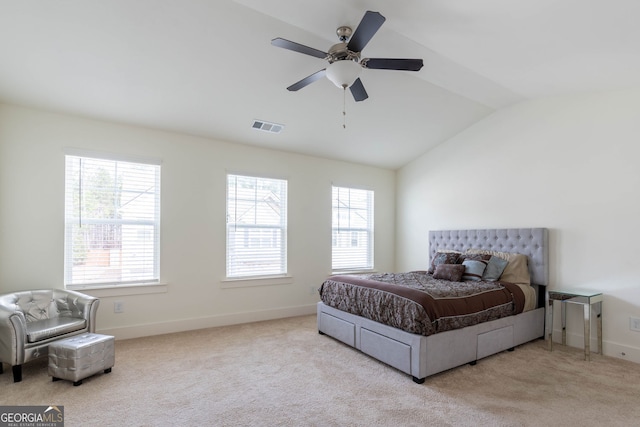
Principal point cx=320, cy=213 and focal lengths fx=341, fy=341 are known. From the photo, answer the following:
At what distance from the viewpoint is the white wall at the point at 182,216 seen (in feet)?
12.0

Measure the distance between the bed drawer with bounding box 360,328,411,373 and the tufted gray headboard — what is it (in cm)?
233

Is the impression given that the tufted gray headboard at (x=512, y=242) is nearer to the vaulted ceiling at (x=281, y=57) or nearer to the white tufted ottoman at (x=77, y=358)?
the vaulted ceiling at (x=281, y=57)

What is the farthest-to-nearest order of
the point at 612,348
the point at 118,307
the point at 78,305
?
the point at 118,307
the point at 612,348
the point at 78,305

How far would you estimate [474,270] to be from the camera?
4297 millimetres

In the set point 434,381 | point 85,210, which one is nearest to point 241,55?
point 85,210

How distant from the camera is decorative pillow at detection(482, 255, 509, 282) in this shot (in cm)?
424

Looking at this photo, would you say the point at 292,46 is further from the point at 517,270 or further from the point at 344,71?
the point at 517,270

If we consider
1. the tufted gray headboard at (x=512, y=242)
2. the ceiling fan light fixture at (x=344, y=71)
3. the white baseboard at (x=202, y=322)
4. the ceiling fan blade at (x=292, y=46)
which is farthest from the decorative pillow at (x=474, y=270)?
the ceiling fan blade at (x=292, y=46)

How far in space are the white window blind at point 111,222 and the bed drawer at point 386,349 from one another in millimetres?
2743

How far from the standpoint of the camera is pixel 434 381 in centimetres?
303

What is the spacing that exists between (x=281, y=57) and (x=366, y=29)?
132 centimetres

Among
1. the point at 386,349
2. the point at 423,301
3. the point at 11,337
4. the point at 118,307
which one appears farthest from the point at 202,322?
the point at 423,301

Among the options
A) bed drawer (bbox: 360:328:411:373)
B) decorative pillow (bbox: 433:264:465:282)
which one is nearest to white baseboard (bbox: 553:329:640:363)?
decorative pillow (bbox: 433:264:465:282)

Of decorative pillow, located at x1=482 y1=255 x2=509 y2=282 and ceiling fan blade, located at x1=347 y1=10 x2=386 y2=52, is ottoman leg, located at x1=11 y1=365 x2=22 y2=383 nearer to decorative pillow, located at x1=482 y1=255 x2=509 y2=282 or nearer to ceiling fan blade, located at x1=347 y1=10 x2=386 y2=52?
ceiling fan blade, located at x1=347 y1=10 x2=386 y2=52
